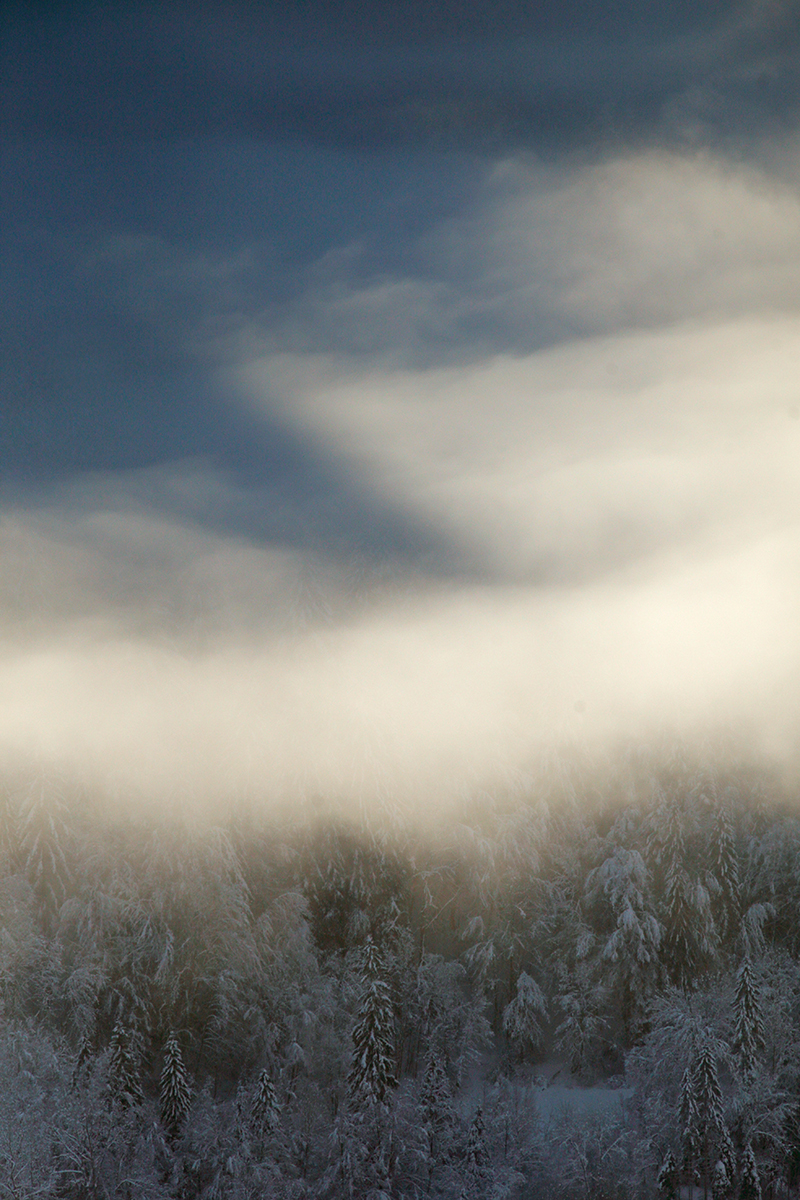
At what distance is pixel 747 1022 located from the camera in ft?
142

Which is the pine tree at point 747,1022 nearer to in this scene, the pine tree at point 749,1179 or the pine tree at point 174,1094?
the pine tree at point 749,1179

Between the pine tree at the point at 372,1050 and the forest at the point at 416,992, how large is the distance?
0.15 m

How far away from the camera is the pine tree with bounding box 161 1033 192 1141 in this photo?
41.6m

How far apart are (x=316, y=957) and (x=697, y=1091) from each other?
2553 centimetres

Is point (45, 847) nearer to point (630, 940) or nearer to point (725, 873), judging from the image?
point (630, 940)

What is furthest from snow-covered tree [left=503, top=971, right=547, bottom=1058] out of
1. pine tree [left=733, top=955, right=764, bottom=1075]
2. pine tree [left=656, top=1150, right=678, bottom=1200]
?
pine tree [left=656, top=1150, right=678, bottom=1200]

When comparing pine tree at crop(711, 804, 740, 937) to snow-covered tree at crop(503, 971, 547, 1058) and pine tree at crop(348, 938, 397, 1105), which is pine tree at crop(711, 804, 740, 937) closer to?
snow-covered tree at crop(503, 971, 547, 1058)

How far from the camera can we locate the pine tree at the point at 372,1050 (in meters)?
41.9

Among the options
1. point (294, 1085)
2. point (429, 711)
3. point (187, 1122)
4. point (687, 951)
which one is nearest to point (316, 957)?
point (294, 1085)

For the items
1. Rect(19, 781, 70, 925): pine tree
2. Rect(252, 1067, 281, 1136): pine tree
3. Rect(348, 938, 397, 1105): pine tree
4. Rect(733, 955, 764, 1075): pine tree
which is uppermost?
Rect(19, 781, 70, 925): pine tree

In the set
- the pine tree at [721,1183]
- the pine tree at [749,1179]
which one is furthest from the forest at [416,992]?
the pine tree at [749,1179]

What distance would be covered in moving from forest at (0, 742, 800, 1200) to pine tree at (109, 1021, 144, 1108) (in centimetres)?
17

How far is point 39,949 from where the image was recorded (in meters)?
47.4

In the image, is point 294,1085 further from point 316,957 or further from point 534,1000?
point 534,1000
